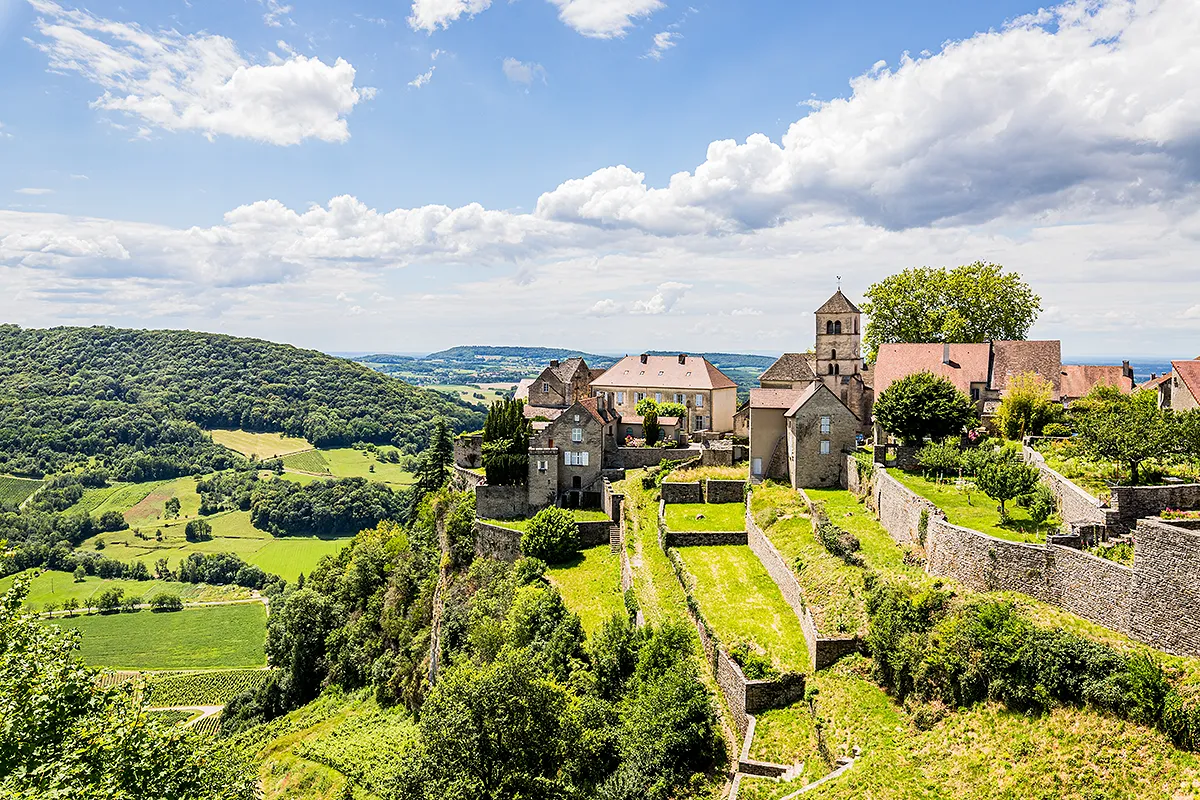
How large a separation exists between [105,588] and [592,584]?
103278 mm

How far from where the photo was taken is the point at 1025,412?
38.0m

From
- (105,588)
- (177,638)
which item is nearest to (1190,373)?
(177,638)

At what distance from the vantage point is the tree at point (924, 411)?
3644cm

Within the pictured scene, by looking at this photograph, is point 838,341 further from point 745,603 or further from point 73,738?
point 73,738

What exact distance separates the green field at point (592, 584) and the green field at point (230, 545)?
80980mm

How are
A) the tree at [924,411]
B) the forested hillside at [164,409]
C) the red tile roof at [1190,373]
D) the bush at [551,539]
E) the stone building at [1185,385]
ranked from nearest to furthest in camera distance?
the tree at [924,411]
the bush at [551,539]
the stone building at [1185,385]
the red tile roof at [1190,373]
the forested hillside at [164,409]

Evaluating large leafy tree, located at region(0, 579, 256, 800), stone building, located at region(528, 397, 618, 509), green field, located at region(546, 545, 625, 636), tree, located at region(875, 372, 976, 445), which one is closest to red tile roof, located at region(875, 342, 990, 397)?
tree, located at region(875, 372, 976, 445)

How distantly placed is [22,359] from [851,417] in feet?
754

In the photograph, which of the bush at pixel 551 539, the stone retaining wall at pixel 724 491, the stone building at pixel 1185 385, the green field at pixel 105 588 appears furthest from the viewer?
the green field at pixel 105 588

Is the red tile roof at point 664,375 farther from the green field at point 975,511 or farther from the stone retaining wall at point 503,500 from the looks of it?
the green field at point 975,511

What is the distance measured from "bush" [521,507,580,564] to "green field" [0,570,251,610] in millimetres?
81907

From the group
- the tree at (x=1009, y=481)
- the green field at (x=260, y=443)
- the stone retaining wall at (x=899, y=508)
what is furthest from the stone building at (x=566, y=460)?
the green field at (x=260, y=443)

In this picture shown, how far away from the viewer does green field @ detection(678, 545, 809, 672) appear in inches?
1024

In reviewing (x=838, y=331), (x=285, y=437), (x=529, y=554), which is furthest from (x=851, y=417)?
(x=285, y=437)
